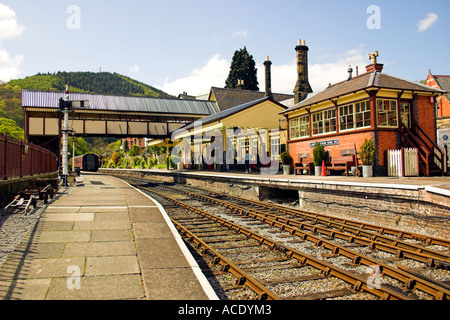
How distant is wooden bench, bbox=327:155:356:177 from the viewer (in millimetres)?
16188

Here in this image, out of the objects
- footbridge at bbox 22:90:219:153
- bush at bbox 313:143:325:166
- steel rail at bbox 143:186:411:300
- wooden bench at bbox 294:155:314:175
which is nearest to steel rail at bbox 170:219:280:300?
steel rail at bbox 143:186:411:300

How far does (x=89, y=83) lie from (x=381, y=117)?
496 ft

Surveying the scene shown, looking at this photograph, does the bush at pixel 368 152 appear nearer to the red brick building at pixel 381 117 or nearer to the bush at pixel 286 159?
the red brick building at pixel 381 117

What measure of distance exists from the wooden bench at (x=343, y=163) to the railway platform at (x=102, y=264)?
34.9 feet

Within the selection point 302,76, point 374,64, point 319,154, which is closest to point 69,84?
point 302,76

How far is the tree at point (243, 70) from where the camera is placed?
57688mm

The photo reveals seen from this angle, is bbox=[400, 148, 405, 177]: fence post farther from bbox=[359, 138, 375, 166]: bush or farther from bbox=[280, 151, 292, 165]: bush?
bbox=[280, 151, 292, 165]: bush

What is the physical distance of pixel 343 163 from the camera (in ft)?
55.0

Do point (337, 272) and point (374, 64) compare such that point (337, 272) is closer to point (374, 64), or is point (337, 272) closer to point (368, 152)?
point (368, 152)

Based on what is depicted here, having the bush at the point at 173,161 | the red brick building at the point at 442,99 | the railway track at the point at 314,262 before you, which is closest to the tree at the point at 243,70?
the bush at the point at 173,161

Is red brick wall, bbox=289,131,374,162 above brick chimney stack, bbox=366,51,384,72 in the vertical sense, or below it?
below

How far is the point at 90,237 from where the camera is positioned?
7008 millimetres

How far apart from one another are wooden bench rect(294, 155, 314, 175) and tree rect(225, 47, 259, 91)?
3887cm
